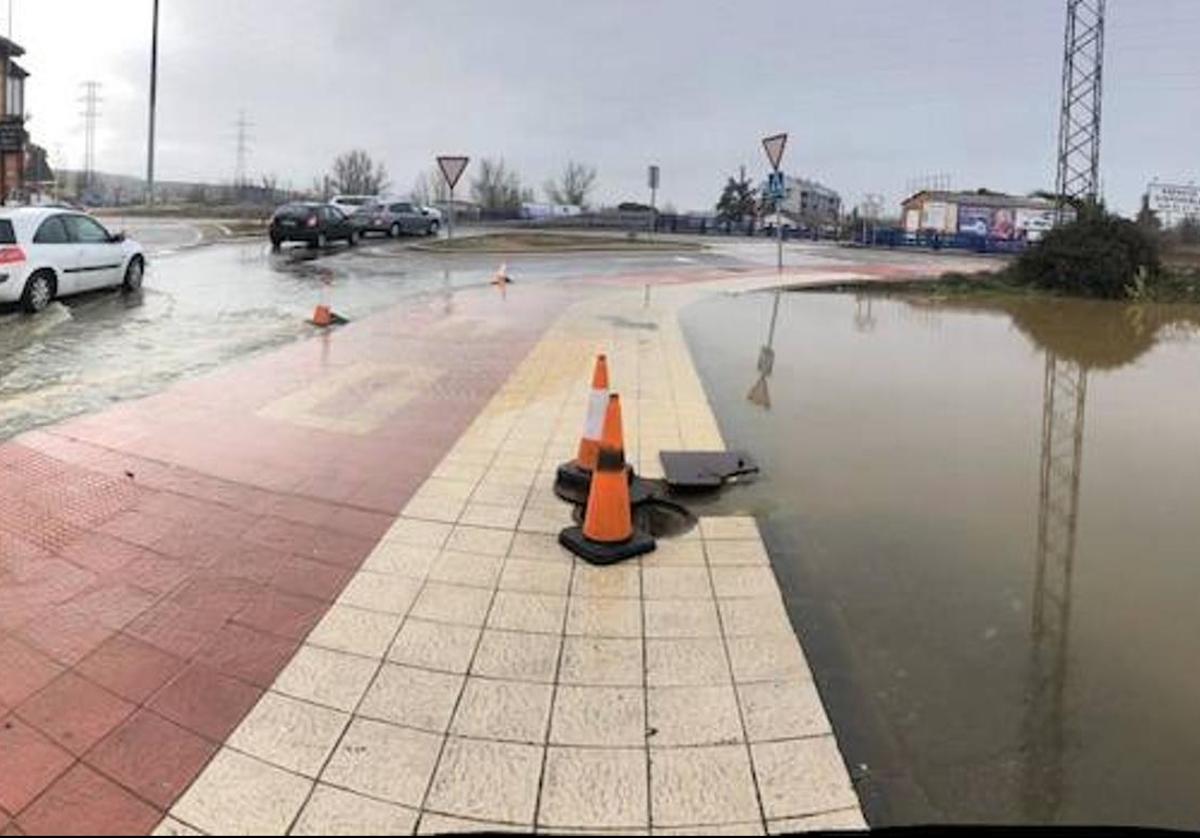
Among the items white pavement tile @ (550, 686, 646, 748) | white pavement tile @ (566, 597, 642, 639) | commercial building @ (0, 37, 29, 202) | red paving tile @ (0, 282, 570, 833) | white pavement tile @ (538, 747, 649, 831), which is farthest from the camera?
commercial building @ (0, 37, 29, 202)

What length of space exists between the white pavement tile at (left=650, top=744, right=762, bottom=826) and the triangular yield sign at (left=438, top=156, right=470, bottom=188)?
2451 cm

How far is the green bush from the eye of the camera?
71.4 ft

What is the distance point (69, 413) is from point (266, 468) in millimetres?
2395

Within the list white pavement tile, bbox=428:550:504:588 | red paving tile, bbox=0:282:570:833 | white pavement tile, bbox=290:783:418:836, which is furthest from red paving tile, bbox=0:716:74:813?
white pavement tile, bbox=428:550:504:588

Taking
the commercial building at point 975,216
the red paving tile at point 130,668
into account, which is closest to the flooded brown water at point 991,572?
the red paving tile at point 130,668

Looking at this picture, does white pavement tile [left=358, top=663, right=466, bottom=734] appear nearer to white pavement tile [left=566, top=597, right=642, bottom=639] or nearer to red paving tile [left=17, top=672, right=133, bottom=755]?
white pavement tile [left=566, top=597, right=642, bottom=639]

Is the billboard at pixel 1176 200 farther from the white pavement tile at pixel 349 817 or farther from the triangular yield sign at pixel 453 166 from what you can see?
the white pavement tile at pixel 349 817

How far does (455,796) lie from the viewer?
327 centimetres

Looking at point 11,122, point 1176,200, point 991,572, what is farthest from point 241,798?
point 1176,200

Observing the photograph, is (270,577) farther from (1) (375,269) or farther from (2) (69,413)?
(1) (375,269)

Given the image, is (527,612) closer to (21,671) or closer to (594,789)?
(594,789)

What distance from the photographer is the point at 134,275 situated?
17578mm

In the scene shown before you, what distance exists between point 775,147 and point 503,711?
1762cm

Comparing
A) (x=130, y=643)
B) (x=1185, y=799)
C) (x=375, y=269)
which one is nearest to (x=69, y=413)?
(x=130, y=643)
